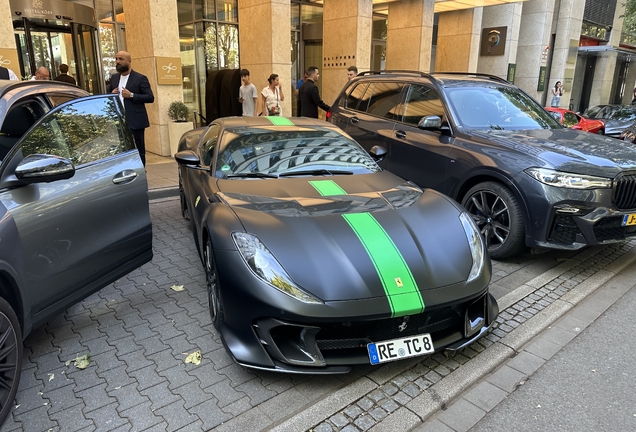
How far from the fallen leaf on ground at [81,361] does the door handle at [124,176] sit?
1300mm

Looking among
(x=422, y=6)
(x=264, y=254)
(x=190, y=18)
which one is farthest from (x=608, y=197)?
(x=190, y=18)

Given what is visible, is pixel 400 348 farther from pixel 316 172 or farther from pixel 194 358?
pixel 316 172

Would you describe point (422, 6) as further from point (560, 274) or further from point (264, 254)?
point (264, 254)

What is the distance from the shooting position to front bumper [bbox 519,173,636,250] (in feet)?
14.0

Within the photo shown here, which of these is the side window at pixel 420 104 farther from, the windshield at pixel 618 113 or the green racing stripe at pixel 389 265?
the windshield at pixel 618 113

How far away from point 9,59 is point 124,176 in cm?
627

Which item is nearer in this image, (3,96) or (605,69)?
(3,96)

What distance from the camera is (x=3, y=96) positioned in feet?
9.62

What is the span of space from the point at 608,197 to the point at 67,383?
15.5 feet

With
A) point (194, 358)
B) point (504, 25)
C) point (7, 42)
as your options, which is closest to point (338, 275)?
point (194, 358)

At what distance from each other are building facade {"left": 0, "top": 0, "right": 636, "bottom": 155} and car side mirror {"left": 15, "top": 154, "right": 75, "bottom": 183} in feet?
22.4

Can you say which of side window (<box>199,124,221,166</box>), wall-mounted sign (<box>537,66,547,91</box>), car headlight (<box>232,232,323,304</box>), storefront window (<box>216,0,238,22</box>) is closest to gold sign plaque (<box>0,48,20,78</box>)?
side window (<box>199,124,221,166</box>)

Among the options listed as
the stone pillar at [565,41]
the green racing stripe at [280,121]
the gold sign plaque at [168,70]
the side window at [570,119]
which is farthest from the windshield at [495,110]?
the stone pillar at [565,41]

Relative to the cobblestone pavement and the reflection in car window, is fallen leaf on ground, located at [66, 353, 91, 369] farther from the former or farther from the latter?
the reflection in car window
